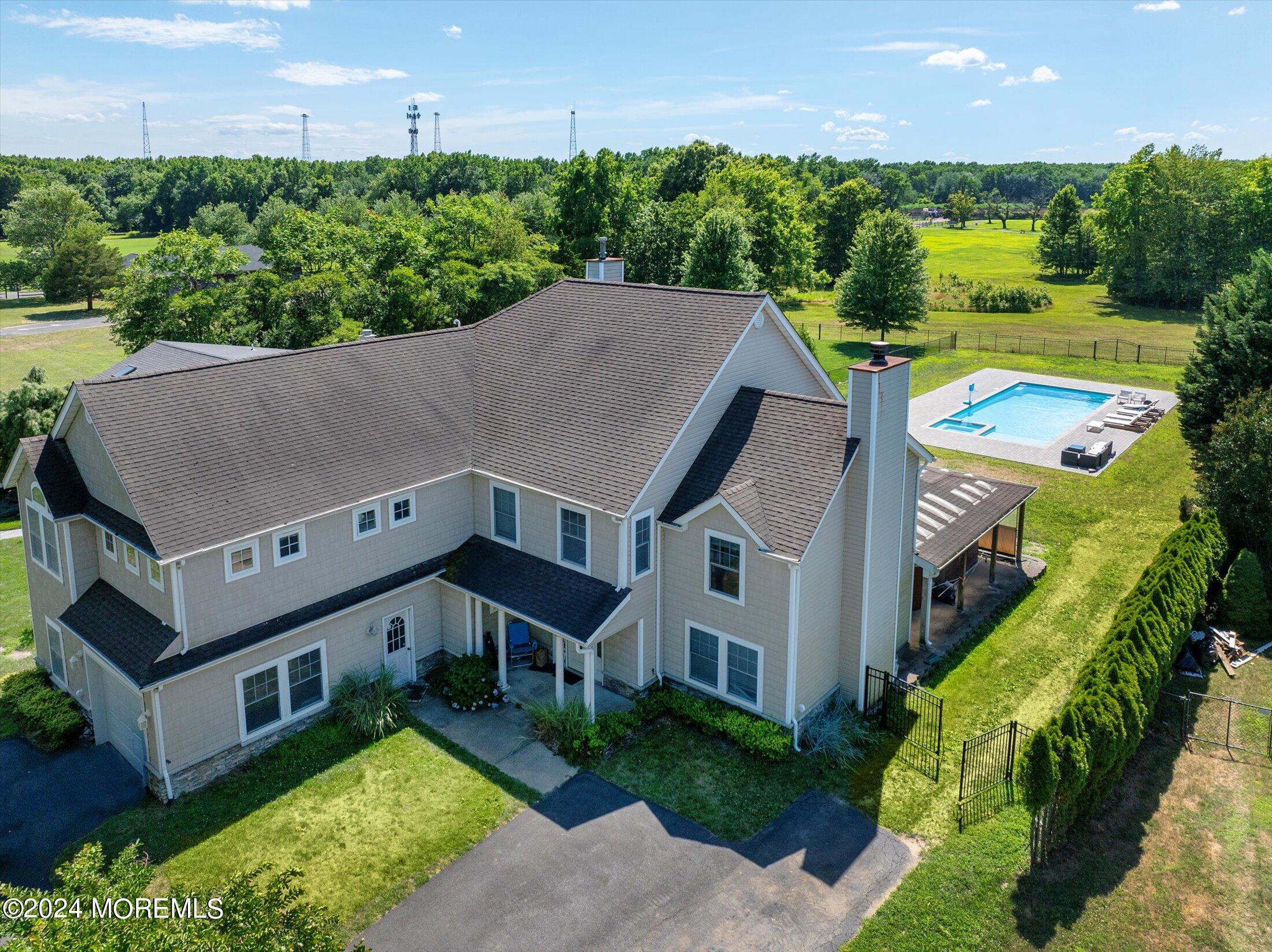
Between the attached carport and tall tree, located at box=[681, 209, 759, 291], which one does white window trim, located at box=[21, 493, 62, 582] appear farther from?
tall tree, located at box=[681, 209, 759, 291]

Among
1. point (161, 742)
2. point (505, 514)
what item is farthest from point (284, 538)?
point (505, 514)

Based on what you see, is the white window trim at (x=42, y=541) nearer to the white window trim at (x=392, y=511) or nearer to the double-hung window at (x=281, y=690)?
the double-hung window at (x=281, y=690)

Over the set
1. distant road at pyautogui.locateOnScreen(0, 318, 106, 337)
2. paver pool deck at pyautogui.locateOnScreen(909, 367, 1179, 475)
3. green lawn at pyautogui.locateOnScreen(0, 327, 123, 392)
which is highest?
distant road at pyautogui.locateOnScreen(0, 318, 106, 337)

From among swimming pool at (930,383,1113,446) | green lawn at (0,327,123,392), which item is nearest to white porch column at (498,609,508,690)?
swimming pool at (930,383,1113,446)

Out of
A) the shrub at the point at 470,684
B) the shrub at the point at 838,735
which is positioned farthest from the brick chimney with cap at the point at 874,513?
the shrub at the point at 470,684

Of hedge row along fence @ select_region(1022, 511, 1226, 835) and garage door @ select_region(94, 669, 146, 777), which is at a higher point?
hedge row along fence @ select_region(1022, 511, 1226, 835)

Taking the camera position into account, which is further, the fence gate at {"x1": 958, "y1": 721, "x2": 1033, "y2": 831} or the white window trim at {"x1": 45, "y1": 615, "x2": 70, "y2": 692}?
the white window trim at {"x1": 45, "y1": 615, "x2": 70, "y2": 692}

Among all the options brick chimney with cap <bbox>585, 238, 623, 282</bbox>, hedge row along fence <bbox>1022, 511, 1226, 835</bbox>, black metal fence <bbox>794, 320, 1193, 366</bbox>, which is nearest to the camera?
hedge row along fence <bbox>1022, 511, 1226, 835</bbox>
